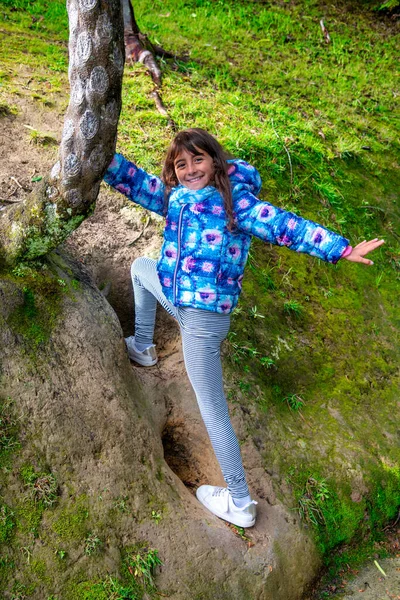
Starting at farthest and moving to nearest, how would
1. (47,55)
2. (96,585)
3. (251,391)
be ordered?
1. (47,55)
2. (251,391)
3. (96,585)

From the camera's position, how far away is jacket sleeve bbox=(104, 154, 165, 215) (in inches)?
138

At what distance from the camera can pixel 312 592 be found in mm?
3957

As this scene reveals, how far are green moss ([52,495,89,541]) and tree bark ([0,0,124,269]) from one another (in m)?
1.39

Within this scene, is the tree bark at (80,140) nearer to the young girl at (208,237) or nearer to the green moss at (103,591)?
the young girl at (208,237)

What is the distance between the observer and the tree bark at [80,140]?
280 centimetres

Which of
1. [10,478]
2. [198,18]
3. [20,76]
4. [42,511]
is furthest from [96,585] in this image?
[198,18]

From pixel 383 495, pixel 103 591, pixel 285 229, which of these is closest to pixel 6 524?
pixel 103 591

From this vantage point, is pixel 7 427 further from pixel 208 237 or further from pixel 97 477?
pixel 208 237

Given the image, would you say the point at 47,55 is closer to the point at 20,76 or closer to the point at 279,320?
the point at 20,76

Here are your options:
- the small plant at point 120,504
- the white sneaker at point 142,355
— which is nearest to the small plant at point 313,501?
the small plant at point 120,504

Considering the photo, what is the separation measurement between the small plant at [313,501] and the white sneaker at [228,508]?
0.45 m

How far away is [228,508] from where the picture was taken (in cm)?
374

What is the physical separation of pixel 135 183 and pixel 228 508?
2.04m

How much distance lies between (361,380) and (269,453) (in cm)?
117
